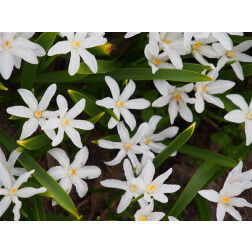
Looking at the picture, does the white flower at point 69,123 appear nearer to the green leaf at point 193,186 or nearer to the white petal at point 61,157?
the white petal at point 61,157

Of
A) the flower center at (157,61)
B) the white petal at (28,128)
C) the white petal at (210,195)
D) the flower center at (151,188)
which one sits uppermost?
the flower center at (157,61)

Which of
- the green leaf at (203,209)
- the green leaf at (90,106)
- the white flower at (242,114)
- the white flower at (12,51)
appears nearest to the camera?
the white flower at (12,51)

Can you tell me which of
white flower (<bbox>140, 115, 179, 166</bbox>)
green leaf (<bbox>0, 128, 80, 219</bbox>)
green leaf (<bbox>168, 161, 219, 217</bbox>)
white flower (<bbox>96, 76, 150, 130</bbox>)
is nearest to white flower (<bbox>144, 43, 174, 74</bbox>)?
white flower (<bbox>96, 76, 150, 130</bbox>)

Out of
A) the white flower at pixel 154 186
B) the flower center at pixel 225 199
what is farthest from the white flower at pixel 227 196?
the white flower at pixel 154 186

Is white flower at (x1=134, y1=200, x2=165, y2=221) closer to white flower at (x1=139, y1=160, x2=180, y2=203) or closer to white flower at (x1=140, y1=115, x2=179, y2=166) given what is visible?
white flower at (x1=139, y1=160, x2=180, y2=203)

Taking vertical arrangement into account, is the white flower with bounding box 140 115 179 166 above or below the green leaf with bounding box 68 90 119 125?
below

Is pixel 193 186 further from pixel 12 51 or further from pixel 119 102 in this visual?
pixel 12 51

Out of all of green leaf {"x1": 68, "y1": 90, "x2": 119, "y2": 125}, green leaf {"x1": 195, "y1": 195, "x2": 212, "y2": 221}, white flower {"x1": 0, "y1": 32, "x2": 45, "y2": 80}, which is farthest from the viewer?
green leaf {"x1": 195, "y1": 195, "x2": 212, "y2": 221}

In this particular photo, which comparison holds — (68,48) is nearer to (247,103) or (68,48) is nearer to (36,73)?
(36,73)
